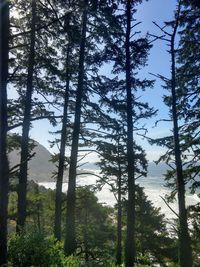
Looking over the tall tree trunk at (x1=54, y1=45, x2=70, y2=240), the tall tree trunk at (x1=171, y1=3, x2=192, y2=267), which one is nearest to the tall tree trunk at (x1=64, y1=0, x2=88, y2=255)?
the tall tree trunk at (x1=54, y1=45, x2=70, y2=240)

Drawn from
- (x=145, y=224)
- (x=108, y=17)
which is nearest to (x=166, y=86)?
(x=108, y=17)

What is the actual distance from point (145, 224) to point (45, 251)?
25.3 meters

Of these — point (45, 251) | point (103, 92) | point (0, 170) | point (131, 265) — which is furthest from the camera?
point (103, 92)

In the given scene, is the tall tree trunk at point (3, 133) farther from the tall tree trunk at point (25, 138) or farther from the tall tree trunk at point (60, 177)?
the tall tree trunk at point (60, 177)

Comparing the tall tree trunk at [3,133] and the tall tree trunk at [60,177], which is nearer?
the tall tree trunk at [3,133]

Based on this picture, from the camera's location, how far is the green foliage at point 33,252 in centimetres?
761

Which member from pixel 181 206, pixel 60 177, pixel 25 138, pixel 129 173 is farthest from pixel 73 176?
pixel 181 206

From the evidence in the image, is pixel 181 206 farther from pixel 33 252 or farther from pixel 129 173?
pixel 33 252

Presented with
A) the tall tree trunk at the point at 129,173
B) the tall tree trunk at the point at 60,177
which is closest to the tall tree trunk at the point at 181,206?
the tall tree trunk at the point at 129,173

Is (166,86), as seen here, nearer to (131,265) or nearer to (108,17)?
(108,17)

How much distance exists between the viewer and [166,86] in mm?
15828

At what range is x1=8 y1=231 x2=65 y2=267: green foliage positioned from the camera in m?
7.61

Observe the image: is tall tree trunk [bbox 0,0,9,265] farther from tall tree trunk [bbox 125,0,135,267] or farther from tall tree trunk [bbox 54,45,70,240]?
tall tree trunk [bbox 54,45,70,240]

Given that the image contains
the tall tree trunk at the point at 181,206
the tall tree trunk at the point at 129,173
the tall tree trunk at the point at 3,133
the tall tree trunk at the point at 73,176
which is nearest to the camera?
the tall tree trunk at the point at 3,133
